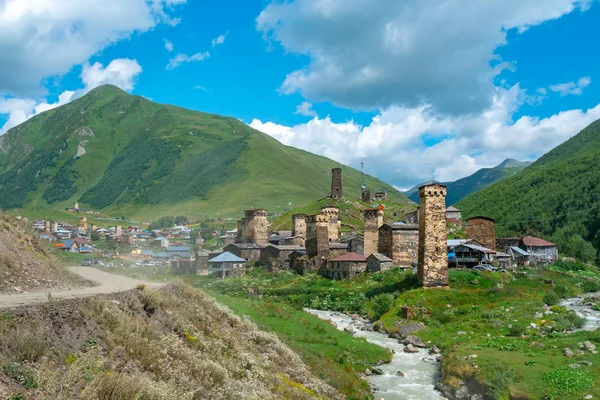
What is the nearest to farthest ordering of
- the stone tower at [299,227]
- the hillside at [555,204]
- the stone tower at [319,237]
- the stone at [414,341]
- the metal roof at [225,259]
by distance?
the stone at [414,341] < the stone tower at [319,237] < the metal roof at [225,259] < the stone tower at [299,227] < the hillside at [555,204]

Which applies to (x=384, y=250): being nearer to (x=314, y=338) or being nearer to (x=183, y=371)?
(x=314, y=338)

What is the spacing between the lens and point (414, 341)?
34562 mm

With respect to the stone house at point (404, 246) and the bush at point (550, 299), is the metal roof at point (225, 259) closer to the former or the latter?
the stone house at point (404, 246)

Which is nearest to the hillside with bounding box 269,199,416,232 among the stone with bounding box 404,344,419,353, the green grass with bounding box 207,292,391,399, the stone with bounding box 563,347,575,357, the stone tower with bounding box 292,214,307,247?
the stone tower with bounding box 292,214,307,247

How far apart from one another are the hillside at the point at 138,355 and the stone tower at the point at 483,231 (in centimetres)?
5323

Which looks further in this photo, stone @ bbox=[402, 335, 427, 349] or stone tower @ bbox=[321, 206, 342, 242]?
stone tower @ bbox=[321, 206, 342, 242]

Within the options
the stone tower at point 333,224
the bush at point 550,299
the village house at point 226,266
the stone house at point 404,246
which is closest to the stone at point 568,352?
the bush at point 550,299

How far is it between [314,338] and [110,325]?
18.6 metres

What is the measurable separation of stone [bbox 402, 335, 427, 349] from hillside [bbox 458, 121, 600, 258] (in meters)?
58.6

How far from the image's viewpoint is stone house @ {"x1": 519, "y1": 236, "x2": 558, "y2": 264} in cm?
7306

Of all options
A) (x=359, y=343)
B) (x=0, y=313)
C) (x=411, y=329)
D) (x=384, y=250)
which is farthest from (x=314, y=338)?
(x=384, y=250)

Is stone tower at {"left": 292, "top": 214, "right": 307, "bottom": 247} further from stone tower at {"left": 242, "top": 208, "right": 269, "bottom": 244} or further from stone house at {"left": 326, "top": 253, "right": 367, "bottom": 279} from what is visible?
stone house at {"left": 326, "top": 253, "right": 367, "bottom": 279}

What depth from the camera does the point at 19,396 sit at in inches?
329

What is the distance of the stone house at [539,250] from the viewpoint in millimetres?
73062
